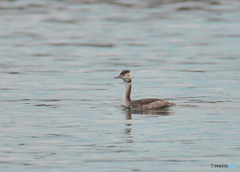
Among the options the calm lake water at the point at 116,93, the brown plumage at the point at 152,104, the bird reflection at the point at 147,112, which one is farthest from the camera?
the brown plumage at the point at 152,104

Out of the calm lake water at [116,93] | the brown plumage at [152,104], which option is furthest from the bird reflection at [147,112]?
the brown plumage at [152,104]

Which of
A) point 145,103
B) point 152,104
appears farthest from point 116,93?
point 152,104

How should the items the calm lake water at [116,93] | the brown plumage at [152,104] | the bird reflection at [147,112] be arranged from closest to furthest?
the calm lake water at [116,93]
the bird reflection at [147,112]
the brown plumage at [152,104]

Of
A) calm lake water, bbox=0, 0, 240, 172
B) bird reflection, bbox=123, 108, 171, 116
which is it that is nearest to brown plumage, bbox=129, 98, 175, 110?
bird reflection, bbox=123, 108, 171, 116

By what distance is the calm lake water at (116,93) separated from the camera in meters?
15.0

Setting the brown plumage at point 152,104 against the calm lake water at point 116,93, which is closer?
the calm lake water at point 116,93

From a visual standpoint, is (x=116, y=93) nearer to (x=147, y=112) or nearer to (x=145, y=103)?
(x=145, y=103)

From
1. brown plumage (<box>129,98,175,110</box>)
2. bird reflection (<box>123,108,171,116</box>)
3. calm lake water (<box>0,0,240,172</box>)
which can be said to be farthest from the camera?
brown plumage (<box>129,98,175,110</box>)

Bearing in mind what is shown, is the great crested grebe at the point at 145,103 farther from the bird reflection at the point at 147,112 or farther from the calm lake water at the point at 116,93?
the calm lake water at the point at 116,93

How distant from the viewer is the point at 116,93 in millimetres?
25625

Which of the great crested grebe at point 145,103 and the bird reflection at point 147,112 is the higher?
the great crested grebe at point 145,103

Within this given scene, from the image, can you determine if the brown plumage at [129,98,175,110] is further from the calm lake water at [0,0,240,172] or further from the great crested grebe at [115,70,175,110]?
the calm lake water at [0,0,240,172]

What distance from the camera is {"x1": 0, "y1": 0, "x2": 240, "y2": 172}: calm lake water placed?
49.4 feet

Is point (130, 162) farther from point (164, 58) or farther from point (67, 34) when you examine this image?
point (67, 34)
